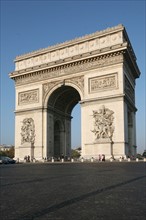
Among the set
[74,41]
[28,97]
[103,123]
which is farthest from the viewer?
[28,97]

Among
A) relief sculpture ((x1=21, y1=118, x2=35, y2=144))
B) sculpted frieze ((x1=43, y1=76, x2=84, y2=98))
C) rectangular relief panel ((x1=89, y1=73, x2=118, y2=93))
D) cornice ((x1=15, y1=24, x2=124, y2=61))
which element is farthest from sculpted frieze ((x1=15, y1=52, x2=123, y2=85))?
relief sculpture ((x1=21, y1=118, x2=35, y2=144))

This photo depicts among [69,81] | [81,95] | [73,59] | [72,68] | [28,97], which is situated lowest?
[81,95]

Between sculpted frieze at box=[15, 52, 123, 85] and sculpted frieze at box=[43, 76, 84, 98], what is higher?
sculpted frieze at box=[15, 52, 123, 85]

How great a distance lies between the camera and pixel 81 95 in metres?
31.2

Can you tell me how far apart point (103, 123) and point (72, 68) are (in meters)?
7.54

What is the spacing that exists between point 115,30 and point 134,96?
31.9ft

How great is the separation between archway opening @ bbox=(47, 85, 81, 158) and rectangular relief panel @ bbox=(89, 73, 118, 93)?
3.92 metres

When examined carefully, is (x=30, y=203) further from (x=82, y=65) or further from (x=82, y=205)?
(x=82, y=65)

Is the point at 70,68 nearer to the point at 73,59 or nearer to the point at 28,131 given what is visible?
the point at 73,59

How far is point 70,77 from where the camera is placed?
106 ft

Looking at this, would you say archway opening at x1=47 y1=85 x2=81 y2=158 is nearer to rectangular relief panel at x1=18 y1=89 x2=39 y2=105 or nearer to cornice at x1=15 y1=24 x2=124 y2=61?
rectangular relief panel at x1=18 y1=89 x2=39 y2=105

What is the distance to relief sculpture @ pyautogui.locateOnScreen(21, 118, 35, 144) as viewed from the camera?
3375 cm

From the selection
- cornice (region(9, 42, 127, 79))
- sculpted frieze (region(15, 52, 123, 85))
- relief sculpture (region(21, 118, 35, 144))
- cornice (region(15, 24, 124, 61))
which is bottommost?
relief sculpture (region(21, 118, 35, 144))

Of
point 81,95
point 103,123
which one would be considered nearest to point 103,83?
point 81,95
